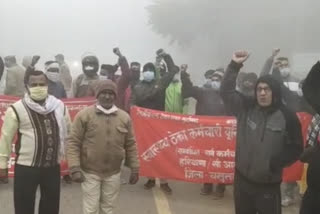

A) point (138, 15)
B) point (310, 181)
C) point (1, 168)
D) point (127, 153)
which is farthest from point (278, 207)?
point (138, 15)

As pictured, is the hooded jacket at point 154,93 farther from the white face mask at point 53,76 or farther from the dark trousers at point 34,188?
the dark trousers at point 34,188

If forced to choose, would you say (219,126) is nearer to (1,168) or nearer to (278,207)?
(278,207)

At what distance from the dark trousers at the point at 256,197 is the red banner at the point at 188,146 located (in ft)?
6.80

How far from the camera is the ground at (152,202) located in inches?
223

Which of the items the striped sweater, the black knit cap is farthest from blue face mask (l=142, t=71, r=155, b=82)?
the black knit cap

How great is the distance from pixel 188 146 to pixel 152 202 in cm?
77

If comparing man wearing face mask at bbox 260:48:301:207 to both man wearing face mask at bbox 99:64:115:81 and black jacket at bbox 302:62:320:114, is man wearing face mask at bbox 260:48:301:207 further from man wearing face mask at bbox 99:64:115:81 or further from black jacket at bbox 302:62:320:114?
man wearing face mask at bbox 99:64:115:81

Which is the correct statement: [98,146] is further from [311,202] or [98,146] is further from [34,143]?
[311,202]

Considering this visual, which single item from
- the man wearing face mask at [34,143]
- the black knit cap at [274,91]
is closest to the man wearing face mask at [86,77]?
the man wearing face mask at [34,143]

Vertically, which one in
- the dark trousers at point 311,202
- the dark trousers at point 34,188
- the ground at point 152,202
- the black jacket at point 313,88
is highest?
the black jacket at point 313,88

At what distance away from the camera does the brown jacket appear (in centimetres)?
426

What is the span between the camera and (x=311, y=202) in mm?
3432

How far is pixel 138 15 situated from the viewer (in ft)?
174

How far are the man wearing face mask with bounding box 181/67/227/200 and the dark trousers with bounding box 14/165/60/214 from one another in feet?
7.85
